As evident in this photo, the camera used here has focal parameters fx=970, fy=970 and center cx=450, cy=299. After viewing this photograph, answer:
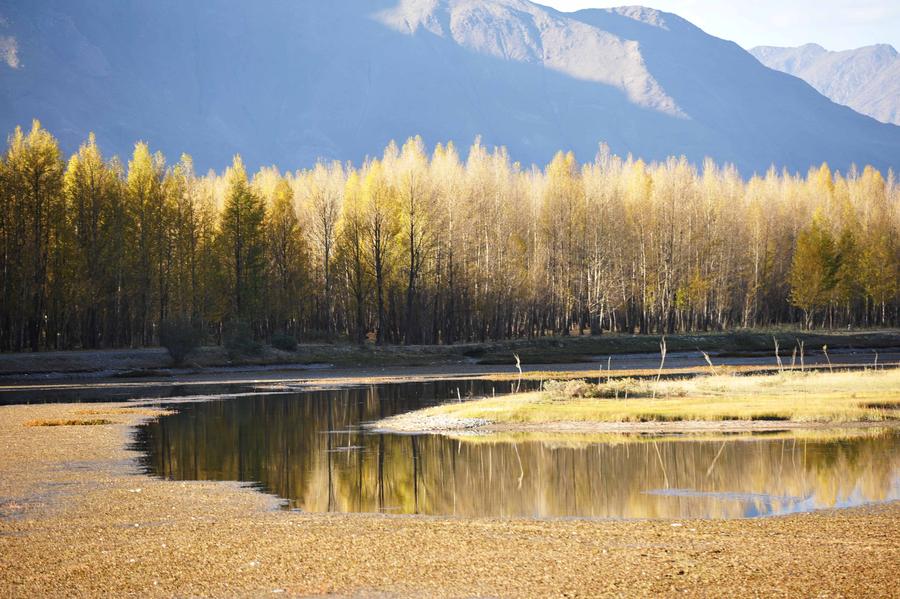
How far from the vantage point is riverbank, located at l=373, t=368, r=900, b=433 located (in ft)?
116

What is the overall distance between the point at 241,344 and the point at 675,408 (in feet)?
155

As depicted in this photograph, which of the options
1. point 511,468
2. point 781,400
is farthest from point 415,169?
point 511,468

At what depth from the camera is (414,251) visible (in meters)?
86.6

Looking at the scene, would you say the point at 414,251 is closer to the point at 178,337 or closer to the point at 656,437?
the point at 178,337

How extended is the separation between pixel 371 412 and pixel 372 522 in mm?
24605

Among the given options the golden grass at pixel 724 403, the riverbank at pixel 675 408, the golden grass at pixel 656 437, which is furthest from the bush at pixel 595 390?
the golden grass at pixel 656 437

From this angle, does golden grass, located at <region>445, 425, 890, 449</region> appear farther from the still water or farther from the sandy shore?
the sandy shore

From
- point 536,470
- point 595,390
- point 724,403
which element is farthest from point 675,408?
point 536,470

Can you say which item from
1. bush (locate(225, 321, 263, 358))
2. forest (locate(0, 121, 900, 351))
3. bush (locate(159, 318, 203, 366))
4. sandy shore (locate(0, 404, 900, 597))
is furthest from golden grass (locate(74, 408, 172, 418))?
bush (locate(225, 321, 263, 358))

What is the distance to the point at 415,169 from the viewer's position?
88500 mm

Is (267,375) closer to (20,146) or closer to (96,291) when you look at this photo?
(96,291)

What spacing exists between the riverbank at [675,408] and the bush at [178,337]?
110ft

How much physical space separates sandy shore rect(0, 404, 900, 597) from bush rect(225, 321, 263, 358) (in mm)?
56083

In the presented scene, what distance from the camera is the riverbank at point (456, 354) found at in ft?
Result: 225
